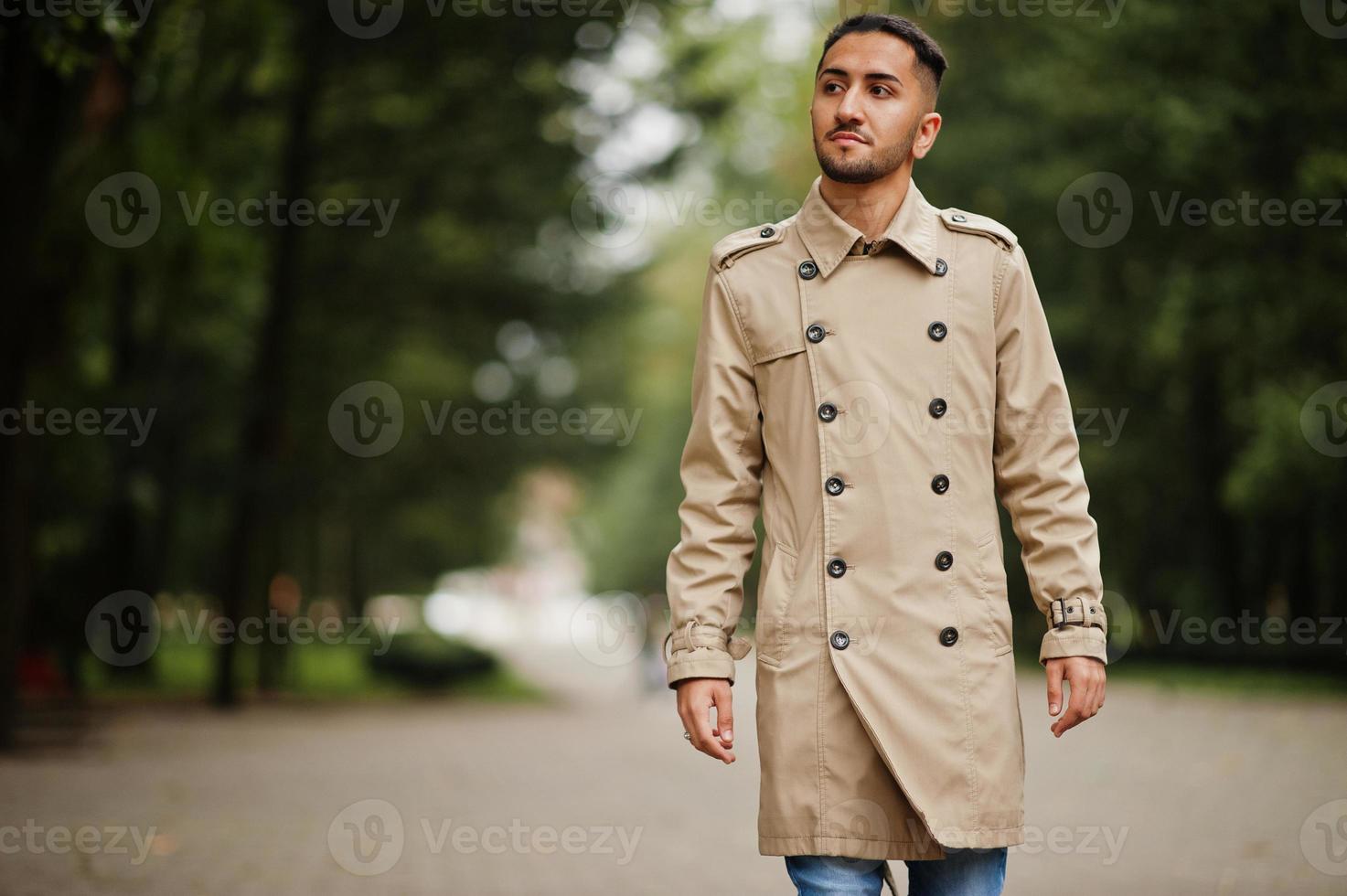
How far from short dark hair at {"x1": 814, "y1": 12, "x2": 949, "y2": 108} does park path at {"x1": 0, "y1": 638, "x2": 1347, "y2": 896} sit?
504cm

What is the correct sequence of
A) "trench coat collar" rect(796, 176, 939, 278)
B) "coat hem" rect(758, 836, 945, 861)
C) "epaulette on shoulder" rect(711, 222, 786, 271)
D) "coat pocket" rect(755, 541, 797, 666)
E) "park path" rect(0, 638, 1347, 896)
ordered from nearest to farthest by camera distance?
"coat hem" rect(758, 836, 945, 861) < "coat pocket" rect(755, 541, 797, 666) < "trench coat collar" rect(796, 176, 939, 278) < "epaulette on shoulder" rect(711, 222, 786, 271) < "park path" rect(0, 638, 1347, 896)

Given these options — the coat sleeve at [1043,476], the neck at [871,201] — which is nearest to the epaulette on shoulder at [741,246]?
the neck at [871,201]

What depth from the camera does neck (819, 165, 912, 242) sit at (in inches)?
137

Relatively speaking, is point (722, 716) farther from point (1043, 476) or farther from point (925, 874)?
point (1043, 476)

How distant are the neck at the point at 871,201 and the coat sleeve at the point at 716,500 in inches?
12.5

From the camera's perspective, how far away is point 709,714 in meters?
3.25

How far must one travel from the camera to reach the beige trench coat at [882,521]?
127 inches

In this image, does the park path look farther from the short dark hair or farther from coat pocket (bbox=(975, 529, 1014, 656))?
the short dark hair

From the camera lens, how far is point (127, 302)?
72.4ft

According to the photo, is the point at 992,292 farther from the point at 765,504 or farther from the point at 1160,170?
the point at 1160,170

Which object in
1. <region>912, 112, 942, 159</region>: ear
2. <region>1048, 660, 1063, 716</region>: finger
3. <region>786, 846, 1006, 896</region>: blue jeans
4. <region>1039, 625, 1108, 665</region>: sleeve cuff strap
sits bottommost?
<region>786, 846, 1006, 896</region>: blue jeans

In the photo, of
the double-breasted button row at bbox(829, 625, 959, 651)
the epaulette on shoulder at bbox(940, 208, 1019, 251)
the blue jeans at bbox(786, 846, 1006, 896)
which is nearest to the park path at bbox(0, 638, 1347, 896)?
the blue jeans at bbox(786, 846, 1006, 896)

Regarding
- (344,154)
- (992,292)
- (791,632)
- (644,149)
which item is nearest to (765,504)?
(791,632)

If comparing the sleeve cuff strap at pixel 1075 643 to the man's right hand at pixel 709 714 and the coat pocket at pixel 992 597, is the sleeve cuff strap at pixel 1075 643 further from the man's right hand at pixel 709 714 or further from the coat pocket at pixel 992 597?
the man's right hand at pixel 709 714
